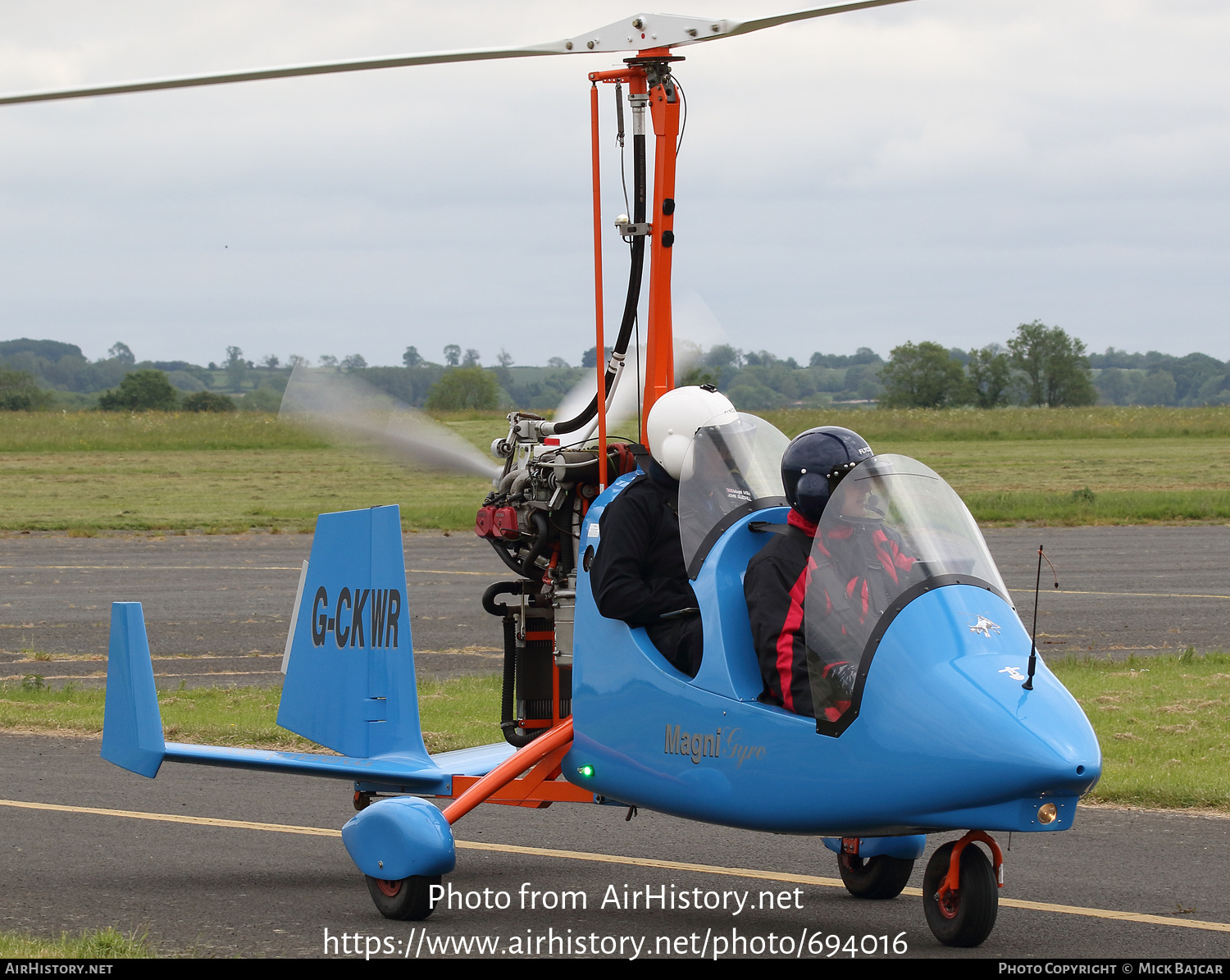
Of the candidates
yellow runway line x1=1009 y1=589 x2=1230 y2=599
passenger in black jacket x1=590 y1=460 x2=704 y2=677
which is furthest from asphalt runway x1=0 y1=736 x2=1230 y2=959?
yellow runway line x1=1009 y1=589 x2=1230 y2=599

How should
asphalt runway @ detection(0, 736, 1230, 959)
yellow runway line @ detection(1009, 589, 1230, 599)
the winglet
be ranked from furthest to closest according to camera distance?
yellow runway line @ detection(1009, 589, 1230, 599)
the winglet
asphalt runway @ detection(0, 736, 1230, 959)

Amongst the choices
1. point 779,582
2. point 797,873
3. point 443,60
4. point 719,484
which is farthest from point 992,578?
point 443,60

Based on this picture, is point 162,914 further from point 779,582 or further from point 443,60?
point 443,60

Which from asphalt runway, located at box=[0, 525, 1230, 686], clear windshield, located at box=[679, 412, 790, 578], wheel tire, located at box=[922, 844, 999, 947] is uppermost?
clear windshield, located at box=[679, 412, 790, 578]

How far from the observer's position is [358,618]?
6609 mm

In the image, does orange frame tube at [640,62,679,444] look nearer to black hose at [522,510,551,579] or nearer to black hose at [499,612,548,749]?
black hose at [522,510,551,579]

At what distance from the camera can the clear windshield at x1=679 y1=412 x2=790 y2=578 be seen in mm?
5359

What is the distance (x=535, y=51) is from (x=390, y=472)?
39.8m

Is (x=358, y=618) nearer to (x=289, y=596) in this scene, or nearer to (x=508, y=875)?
(x=508, y=875)

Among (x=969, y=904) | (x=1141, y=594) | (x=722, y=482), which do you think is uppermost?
(x=722, y=482)

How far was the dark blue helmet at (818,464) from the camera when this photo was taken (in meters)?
4.94

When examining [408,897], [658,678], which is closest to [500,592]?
[658,678]

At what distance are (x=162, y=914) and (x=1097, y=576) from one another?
51.2 feet

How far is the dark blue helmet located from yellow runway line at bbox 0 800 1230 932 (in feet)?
6.31
